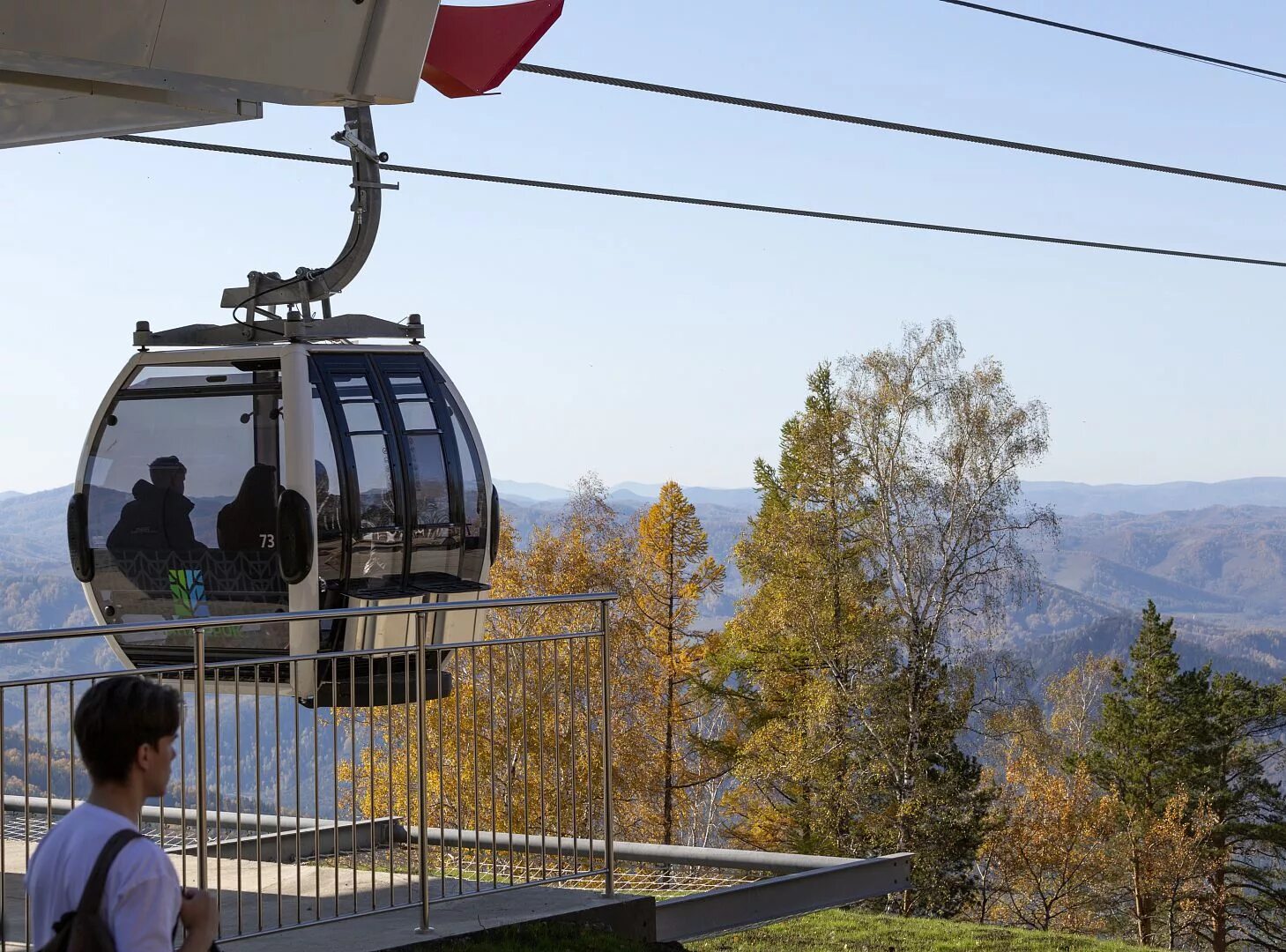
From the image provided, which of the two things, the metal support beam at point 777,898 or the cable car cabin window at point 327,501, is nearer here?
the metal support beam at point 777,898

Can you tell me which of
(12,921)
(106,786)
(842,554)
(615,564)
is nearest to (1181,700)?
(842,554)

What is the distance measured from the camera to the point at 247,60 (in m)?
6.15

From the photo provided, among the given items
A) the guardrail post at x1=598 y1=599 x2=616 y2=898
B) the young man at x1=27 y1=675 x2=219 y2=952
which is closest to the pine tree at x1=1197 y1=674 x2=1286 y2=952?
the guardrail post at x1=598 y1=599 x2=616 y2=898

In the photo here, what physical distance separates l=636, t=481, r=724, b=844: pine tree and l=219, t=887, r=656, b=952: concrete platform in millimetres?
35842

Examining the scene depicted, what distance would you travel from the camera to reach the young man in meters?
2.76

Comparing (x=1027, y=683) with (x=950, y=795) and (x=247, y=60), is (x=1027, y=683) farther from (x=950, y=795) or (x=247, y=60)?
(x=247, y=60)

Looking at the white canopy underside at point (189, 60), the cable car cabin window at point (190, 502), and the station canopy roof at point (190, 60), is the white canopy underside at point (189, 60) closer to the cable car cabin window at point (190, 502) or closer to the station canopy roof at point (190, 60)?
the station canopy roof at point (190, 60)

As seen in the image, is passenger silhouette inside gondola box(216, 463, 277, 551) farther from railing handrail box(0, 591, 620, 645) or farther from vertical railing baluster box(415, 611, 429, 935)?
vertical railing baluster box(415, 611, 429, 935)

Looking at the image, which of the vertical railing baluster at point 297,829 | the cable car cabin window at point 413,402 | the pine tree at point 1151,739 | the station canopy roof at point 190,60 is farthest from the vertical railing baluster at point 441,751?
the pine tree at point 1151,739

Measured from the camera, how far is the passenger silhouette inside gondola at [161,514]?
34.7ft

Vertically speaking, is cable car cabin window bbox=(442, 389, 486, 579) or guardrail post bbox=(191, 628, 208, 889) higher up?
cable car cabin window bbox=(442, 389, 486, 579)

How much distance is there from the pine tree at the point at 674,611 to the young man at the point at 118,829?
40745mm

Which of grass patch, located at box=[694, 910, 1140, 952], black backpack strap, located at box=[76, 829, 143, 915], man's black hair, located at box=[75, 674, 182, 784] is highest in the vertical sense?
man's black hair, located at box=[75, 674, 182, 784]

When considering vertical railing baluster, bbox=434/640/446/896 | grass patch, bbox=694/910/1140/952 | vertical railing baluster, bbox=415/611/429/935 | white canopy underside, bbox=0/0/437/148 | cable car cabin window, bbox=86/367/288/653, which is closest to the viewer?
white canopy underside, bbox=0/0/437/148
